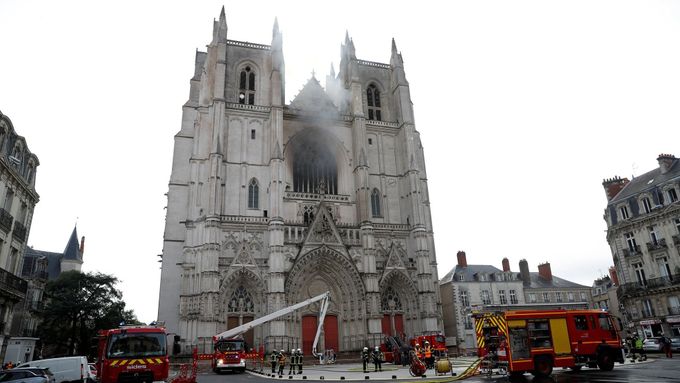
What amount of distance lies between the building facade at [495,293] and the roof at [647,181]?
43.5 ft

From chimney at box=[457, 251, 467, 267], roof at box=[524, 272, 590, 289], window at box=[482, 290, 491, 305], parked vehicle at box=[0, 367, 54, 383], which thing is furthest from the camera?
roof at box=[524, 272, 590, 289]

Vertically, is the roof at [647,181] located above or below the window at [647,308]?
above

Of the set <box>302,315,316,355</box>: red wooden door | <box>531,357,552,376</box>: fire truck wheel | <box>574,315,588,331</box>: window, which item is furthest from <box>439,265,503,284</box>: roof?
<box>531,357,552,376</box>: fire truck wheel

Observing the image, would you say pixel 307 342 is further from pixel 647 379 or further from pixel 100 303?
pixel 647 379

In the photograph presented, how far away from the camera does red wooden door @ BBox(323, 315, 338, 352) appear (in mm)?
29141

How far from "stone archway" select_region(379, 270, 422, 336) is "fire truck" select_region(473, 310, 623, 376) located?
15.6m

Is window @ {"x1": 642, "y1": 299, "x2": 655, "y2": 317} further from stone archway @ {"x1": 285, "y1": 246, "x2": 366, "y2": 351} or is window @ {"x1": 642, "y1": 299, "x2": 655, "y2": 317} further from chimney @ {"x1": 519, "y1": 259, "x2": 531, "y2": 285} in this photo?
stone archway @ {"x1": 285, "y1": 246, "x2": 366, "y2": 351}

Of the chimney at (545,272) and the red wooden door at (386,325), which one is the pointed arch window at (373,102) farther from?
the chimney at (545,272)

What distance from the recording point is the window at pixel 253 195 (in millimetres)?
31094

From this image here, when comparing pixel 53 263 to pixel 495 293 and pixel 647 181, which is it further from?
pixel 647 181

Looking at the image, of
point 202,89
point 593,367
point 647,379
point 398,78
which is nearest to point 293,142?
point 202,89

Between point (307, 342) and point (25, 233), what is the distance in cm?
1666

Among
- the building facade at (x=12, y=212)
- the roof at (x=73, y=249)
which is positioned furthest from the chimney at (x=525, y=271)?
the roof at (x=73, y=249)

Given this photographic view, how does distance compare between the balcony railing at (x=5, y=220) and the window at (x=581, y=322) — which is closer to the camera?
the window at (x=581, y=322)
